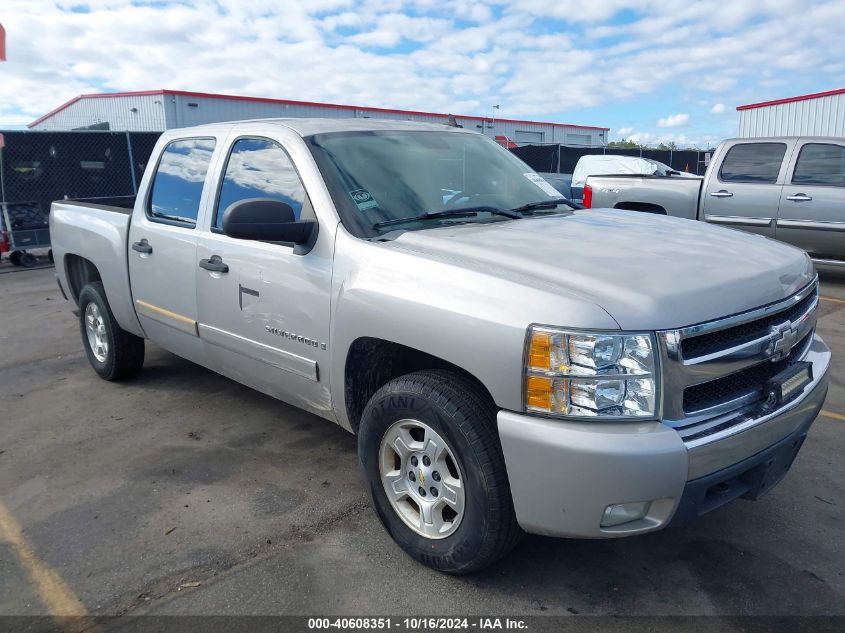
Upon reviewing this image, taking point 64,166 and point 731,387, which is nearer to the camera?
point 731,387

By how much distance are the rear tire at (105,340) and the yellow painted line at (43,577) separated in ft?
6.50

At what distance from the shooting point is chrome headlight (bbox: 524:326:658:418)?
233cm

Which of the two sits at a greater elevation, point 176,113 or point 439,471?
point 176,113

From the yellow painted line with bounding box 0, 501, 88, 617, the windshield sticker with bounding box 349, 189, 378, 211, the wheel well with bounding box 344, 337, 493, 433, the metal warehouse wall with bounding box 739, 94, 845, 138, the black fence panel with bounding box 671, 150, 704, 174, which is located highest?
the metal warehouse wall with bounding box 739, 94, 845, 138

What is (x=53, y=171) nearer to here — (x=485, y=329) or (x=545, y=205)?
(x=545, y=205)

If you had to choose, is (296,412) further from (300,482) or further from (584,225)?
(584,225)

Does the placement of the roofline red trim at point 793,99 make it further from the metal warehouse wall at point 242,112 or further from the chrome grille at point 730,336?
the chrome grille at point 730,336

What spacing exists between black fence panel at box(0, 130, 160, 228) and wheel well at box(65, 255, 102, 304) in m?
7.70

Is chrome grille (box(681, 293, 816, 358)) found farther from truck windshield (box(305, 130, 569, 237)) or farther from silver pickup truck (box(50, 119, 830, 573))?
truck windshield (box(305, 130, 569, 237))

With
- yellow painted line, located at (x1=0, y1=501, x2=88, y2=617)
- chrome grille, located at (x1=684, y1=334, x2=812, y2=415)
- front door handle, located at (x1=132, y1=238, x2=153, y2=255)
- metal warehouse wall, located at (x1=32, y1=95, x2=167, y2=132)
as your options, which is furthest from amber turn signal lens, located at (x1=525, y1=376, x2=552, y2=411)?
metal warehouse wall, located at (x1=32, y1=95, x2=167, y2=132)

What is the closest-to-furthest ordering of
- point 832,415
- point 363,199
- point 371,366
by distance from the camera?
point 371,366, point 363,199, point 832,415

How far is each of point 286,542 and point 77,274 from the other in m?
3.77

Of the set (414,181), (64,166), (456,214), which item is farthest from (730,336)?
(64,166)

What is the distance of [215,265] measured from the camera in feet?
12.7
